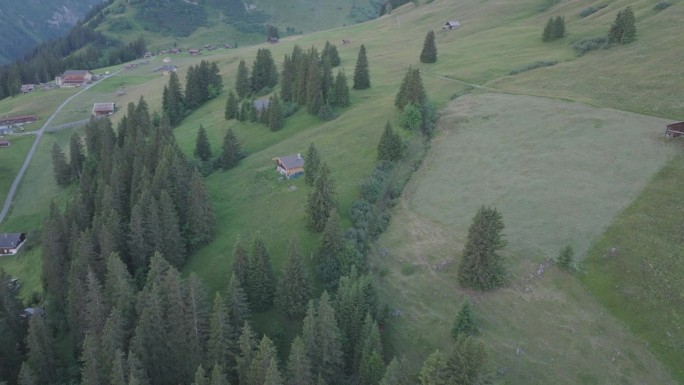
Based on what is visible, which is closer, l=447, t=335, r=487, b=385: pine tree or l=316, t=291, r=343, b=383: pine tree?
l=447, t=335, r=487, b=385: pine tree

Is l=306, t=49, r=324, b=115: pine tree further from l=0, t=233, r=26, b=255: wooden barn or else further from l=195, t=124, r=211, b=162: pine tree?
l=0, t=233, r=26, b=255: wooden barn

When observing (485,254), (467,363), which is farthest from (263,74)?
(467,363)

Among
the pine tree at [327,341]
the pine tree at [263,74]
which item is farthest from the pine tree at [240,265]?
the pine tree at [263,74]

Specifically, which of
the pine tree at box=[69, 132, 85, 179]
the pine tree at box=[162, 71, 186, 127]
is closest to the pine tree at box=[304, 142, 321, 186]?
the pine tree at box=[69, 132, 85, 179]

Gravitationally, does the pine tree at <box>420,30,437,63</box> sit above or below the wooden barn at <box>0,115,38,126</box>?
above

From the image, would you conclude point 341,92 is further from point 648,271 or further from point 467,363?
point 467,363

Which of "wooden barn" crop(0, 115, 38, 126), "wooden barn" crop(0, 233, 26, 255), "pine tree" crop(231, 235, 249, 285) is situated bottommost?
Answer: "wooden barn" crop(0, 233, 26, 255)
